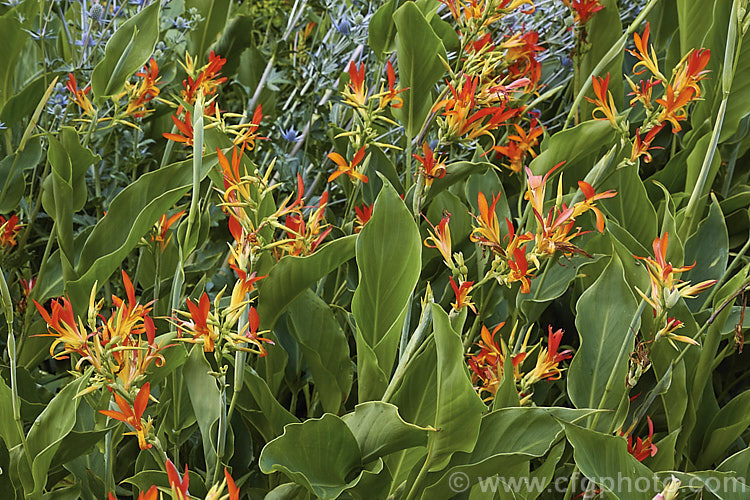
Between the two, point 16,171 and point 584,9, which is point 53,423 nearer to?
point 16,171

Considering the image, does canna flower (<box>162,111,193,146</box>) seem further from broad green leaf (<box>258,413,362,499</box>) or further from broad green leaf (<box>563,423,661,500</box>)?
broad green leaf (<box>563,423,661,500</box>)

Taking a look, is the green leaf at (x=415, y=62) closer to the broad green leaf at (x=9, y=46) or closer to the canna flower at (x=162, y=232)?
the canna flower at (x=162, y=232)

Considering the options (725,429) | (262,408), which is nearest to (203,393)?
(262,408)

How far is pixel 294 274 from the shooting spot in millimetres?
605

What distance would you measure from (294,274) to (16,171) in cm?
43

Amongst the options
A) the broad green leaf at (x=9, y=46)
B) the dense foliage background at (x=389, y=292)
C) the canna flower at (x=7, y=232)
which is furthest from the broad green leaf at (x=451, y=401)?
Answer: the broad green leaf at (x=9, y=46)

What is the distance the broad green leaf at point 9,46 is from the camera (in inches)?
32.9

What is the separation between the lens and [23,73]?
1.08m

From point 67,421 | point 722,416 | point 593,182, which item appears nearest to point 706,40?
point 593,182

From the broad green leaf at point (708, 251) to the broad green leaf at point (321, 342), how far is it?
0.42 m

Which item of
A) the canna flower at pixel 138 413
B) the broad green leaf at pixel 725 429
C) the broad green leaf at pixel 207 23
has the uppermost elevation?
the broad green leaf at pixel 207 23

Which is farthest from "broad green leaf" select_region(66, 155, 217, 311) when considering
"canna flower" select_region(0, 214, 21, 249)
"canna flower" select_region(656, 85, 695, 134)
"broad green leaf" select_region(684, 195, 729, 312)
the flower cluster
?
"broad green leaf" select_region(684, 195, 729, 312)

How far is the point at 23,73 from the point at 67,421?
732mm

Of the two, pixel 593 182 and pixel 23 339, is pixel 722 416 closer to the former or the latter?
pixel 593 182
